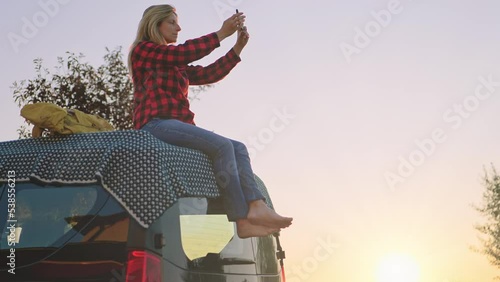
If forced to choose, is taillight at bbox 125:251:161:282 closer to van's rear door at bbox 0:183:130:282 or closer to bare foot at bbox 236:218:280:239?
van's rear door at bbox 0:183:130:282

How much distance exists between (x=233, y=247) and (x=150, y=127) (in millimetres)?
1040

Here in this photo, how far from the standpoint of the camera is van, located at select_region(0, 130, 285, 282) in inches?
159

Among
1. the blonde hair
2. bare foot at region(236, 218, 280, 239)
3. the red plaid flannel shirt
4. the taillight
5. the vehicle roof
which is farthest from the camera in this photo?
the blonde hair

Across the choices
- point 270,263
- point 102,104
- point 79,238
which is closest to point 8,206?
point 79,238

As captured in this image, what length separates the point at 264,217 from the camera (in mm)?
5055

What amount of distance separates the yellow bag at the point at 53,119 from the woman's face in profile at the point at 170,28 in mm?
1084

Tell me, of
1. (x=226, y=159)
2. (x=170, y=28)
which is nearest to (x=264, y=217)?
(x=226, y=159)

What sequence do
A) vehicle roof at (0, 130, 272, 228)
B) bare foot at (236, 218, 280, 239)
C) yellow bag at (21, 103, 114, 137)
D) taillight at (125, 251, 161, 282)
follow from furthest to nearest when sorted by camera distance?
bare foot at (236, 218, 280, 239), yellow bag at (21, 103, 114, 137), vehicle roof at (0, 130, 272, 228), taillight at (125, 251, 161, 282)

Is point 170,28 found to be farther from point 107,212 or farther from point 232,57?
point 107,212

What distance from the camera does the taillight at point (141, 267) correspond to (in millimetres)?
3924

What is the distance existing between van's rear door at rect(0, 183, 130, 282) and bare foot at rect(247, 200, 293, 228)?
1.13 metres

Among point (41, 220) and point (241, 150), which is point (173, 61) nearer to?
point (241, 150)

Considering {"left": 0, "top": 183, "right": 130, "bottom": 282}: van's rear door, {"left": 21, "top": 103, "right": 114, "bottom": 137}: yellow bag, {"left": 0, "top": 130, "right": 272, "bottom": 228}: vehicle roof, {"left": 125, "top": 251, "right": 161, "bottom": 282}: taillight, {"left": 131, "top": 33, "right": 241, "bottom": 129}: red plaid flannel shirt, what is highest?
{"left": 131, "top": 33, "right": 241, "bottom": 129}: red plaid flannel shirt

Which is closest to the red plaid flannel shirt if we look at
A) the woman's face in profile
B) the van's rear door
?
the woman's face in profile
